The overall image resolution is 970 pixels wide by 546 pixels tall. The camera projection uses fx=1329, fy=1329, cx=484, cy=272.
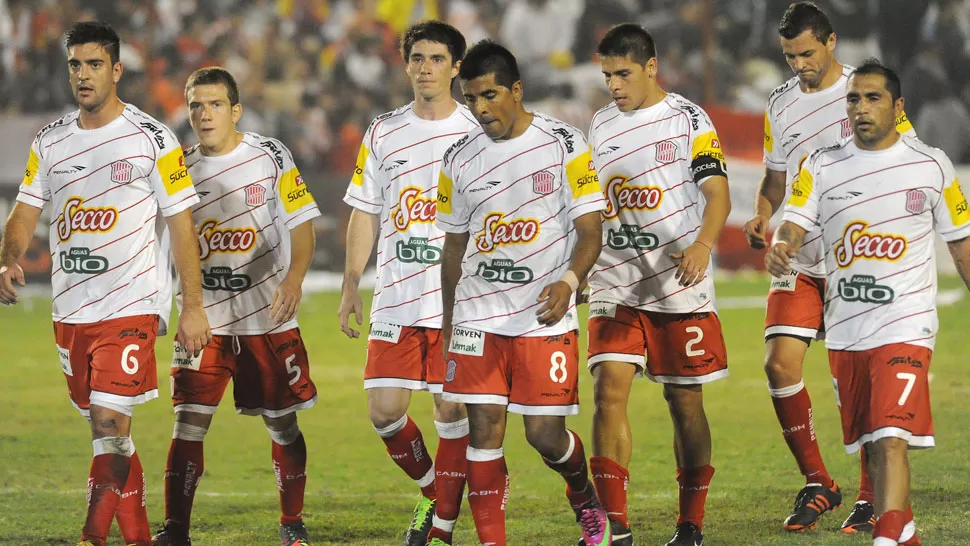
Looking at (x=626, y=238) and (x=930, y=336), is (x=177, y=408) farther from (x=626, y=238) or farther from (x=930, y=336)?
(x=930, y=336)

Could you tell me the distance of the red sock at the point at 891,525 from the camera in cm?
532

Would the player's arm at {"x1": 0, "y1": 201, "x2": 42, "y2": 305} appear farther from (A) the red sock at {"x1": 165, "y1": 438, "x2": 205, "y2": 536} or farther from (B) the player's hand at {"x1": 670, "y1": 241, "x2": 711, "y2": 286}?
(B) the player's hand at {"x1": 670, "y1": 241, "x2": 711, "y2": 286}

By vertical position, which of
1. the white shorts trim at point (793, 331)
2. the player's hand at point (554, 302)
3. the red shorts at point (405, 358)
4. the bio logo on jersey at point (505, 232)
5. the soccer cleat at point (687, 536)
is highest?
the bio logo on jersey at point (505, 232)

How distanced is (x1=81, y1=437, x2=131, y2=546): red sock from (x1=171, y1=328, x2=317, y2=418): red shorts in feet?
1.97

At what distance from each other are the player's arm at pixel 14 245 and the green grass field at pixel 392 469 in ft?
4.22

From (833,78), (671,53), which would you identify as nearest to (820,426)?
(833,78)

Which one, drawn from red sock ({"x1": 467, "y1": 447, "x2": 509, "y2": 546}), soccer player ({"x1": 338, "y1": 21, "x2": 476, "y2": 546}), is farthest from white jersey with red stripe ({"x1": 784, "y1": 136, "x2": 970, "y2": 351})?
soccer player ({"x1": 338, "y1": 21, "x2": 476, "y2": 546})

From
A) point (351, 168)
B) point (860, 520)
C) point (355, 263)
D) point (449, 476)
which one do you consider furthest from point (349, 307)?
point (351, 168)

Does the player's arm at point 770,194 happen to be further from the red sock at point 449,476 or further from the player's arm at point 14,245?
the player's arm at point 14,245

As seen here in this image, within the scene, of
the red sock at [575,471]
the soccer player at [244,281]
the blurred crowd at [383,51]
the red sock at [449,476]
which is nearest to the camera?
the red sock at [575,471]

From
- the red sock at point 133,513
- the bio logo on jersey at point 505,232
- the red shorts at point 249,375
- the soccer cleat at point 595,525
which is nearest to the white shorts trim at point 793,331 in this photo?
the soccer cleat at point 595,525

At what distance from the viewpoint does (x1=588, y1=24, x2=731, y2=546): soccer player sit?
20.6ft

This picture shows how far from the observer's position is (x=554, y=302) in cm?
544

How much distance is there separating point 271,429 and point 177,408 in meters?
0.47
